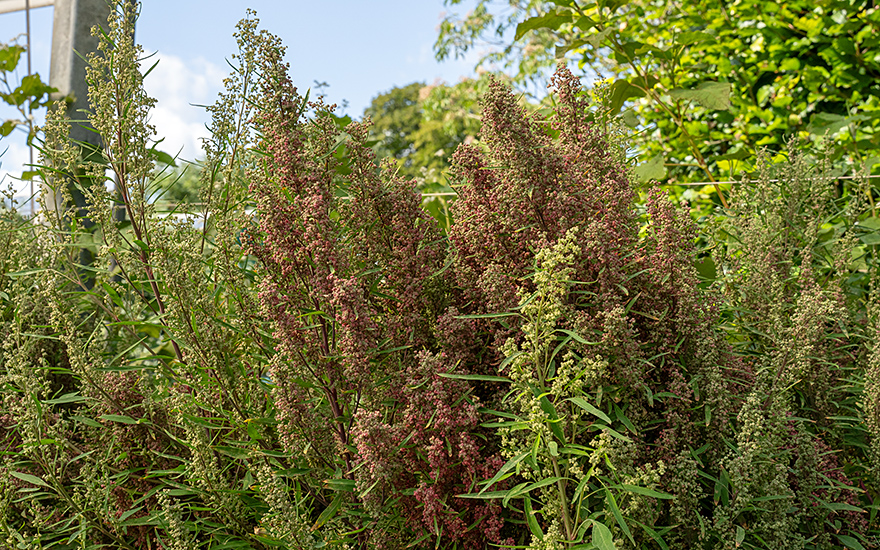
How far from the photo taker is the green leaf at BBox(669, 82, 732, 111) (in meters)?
2.50

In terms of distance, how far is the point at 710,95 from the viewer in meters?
2.53

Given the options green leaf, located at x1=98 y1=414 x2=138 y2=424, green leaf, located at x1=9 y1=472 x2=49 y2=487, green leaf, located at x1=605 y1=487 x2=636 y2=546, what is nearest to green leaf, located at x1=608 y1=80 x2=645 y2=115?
green leaf, located at x1=605 y1=487 x2=636 y2=546

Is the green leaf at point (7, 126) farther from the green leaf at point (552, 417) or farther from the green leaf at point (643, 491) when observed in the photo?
the green leaf at point (643, 491)

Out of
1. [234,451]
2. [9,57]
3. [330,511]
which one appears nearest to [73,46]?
[9,57]

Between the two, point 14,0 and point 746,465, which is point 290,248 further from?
point 14,0

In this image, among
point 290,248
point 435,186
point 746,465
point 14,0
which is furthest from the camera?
point 14,0

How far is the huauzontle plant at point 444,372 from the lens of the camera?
117cm

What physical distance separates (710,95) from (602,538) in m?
2.01

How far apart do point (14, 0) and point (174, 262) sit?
457 cm

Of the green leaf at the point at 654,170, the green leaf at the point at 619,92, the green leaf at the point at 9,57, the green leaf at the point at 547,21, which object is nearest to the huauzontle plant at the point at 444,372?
the green leaf at the point at 547,21

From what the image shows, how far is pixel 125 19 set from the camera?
167cm

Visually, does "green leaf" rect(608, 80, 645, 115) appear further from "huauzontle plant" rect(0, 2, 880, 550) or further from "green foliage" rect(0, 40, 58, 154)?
"green foliage" rect(0, 40, 58, 154)

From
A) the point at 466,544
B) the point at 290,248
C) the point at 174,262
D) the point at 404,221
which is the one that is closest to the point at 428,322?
the point at 404,221

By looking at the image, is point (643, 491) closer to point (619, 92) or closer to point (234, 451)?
point (234, 451)
